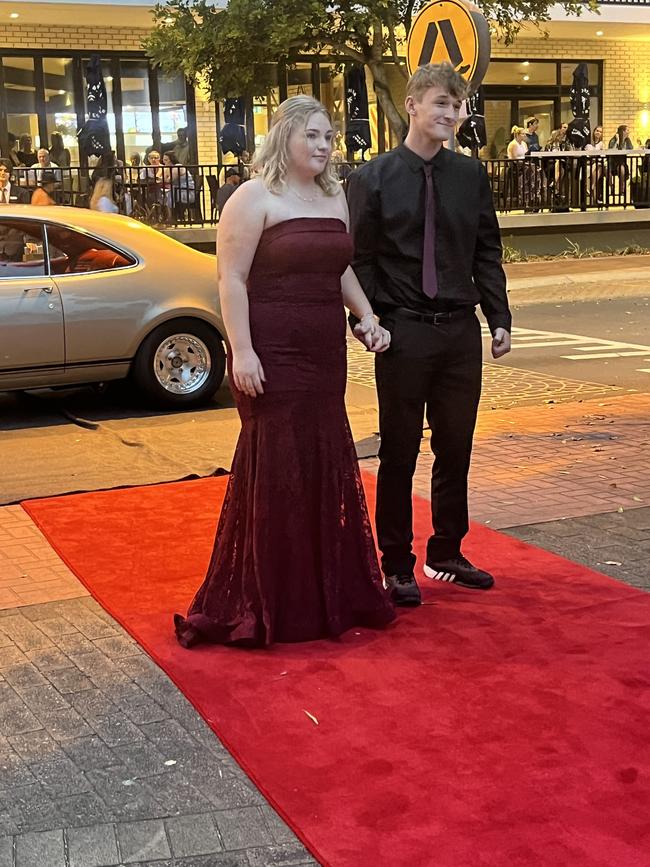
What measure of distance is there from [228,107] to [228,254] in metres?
20.0

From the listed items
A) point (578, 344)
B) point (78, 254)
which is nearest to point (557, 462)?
point (78, 254)

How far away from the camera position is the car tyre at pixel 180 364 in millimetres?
9836

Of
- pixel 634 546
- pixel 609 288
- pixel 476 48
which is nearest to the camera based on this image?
pixel 634 546

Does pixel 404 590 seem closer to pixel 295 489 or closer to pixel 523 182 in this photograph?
pixel 295 489

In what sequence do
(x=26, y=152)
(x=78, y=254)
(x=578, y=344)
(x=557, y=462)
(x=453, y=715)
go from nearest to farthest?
1. (x=453, y=715)
2. (x=557, y=462)
3. (x=78, y=254)
4. (x=578, y=344)
5. (x=26, y=152)

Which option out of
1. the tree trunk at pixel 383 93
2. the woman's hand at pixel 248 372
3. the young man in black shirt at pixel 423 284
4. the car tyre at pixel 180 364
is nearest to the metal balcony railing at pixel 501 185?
the tree trunk at pixel 383 93

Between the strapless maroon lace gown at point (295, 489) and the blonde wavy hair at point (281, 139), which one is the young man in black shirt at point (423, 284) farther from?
the blonde wavy hair at point (281, 139)

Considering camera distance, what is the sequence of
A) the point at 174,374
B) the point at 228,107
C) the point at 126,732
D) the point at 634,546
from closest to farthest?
1. the point at 126,732
2. the point at 634,546
3. the point at 174,374
4. the point at 228,107

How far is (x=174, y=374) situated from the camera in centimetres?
1002

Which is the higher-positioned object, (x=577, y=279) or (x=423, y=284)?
(x=423, y=284)

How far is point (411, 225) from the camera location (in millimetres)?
4961

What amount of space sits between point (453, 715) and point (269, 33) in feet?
62.8

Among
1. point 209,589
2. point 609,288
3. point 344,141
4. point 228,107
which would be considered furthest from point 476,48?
point 344,141

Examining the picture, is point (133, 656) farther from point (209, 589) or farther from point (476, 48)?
point (476, 48)
